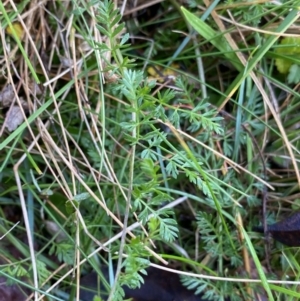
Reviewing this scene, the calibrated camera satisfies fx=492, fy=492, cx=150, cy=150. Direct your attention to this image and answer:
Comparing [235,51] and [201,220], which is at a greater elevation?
[235,51]

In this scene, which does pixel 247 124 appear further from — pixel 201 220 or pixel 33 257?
pixel 33 257

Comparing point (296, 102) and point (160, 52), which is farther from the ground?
point (160, 52)

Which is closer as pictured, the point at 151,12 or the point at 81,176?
the point at 81,176

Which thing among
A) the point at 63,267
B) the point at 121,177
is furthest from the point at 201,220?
the point at 63,267

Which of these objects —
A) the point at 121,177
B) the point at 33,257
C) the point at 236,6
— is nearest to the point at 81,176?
the point at 121,177

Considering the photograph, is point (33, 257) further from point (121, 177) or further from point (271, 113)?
point (271, 113)

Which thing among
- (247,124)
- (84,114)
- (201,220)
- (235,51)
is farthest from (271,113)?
(84,114)

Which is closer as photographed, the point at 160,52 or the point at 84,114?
the point at 84,114

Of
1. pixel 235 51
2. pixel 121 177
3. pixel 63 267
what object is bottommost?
pixel 63 267
